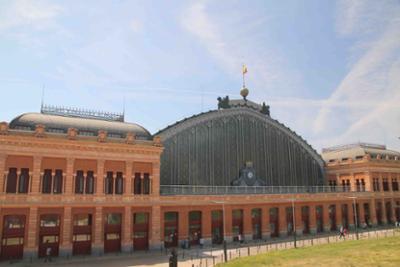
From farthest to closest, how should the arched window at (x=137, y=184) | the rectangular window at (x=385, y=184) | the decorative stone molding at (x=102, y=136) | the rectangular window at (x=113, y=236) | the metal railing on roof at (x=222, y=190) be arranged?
1. the rectangular window at (x=385, y=184)
2. the metal railing on roof at (x=222, y=190)
3. the arched window at (x=137, y=184)
4. the decorative stone molding at (x=102, y=136)
5. the rectangular window at (x=113, y=236)

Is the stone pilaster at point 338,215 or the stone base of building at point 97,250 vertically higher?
the stone pilaster at point 338,215

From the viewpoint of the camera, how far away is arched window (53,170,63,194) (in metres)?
48.4

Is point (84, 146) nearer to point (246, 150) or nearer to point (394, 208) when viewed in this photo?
point (246, 150)

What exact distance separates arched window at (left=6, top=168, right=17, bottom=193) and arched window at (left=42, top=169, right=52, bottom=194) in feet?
11.3

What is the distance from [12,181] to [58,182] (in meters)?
5.57

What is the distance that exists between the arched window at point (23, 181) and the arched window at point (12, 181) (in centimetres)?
58

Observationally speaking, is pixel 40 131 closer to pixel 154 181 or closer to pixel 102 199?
pixel 102 199

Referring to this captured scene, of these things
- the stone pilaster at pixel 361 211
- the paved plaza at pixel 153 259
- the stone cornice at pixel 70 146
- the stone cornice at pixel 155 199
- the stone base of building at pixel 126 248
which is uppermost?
the stone cornice at pixel 70 146

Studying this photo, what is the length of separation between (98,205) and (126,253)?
7.80m

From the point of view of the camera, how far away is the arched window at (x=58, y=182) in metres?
48.4

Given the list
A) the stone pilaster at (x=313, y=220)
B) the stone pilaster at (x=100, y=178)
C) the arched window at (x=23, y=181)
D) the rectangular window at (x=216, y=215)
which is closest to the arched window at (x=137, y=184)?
the stone pilaster at (x=100, y=178)

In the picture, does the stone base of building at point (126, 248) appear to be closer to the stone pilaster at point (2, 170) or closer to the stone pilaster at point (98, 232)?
the stone pilaster at point (98, 232)

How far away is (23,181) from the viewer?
154 feet

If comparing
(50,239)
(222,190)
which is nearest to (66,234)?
(50,239)
